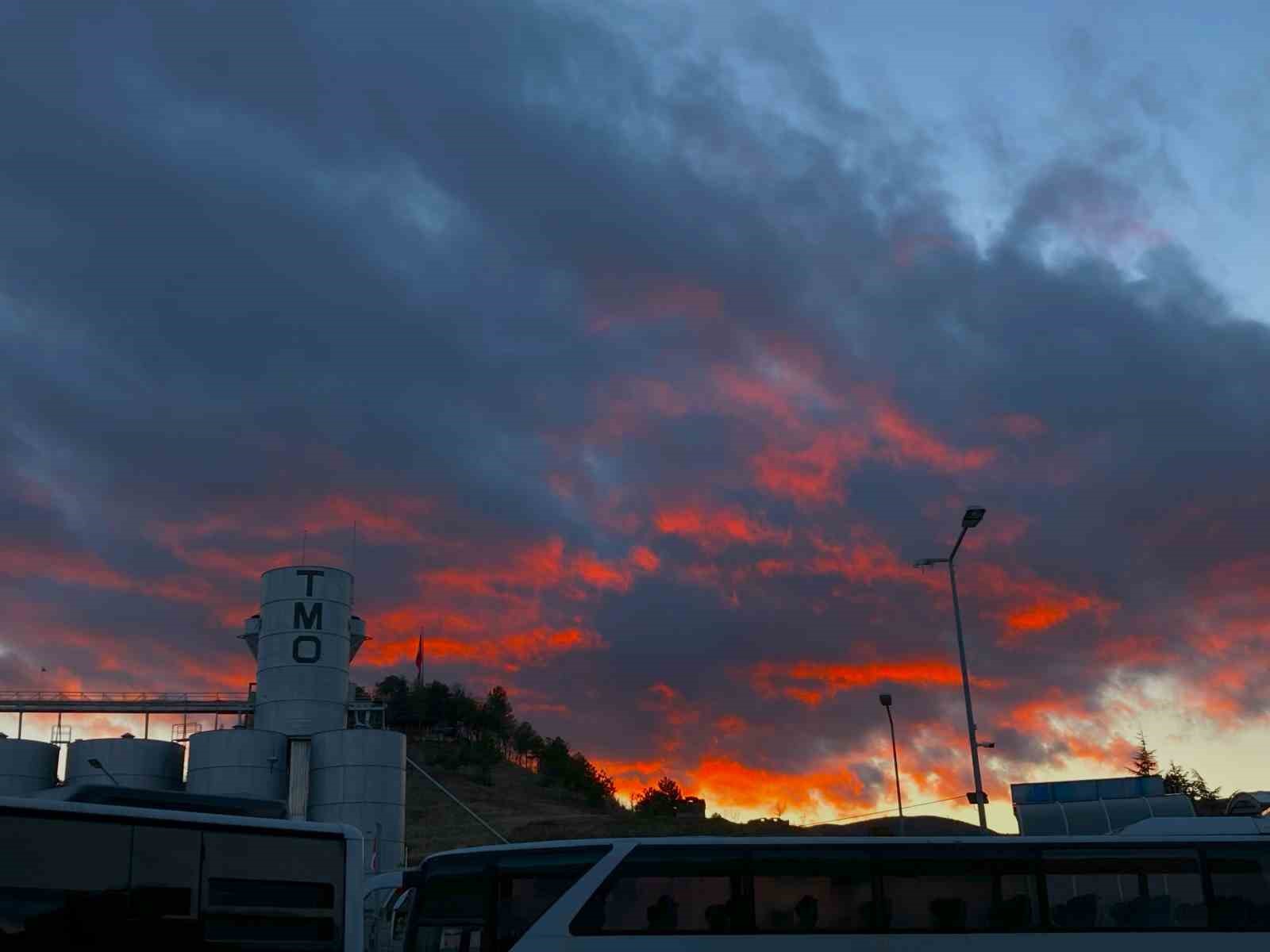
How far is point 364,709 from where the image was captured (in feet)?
191

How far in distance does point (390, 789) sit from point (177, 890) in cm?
4009

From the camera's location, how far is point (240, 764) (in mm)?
53562

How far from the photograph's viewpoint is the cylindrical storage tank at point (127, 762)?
56.8m

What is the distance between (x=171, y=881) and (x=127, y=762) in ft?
152

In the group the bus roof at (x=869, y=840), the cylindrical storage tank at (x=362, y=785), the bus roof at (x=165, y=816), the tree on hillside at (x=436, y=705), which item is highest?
the tree on hillside at (x=436, y=705)

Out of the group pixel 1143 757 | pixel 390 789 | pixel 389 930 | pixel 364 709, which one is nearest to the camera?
pixel 389 930

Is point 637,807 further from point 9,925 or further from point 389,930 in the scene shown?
point 9,925

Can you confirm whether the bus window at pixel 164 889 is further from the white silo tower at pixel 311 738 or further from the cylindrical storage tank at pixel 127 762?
the cylindrical storage tank at pixel 127 762

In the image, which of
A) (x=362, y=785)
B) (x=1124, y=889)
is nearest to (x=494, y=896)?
(x=1124, y=889)

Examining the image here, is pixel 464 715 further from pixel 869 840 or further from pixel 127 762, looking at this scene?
pixel 869 840

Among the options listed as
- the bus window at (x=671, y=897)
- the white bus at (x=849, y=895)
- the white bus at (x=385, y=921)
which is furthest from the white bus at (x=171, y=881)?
the white bus at (x=385, y=921)

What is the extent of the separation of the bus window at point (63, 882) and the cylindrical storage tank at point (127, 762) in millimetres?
45431

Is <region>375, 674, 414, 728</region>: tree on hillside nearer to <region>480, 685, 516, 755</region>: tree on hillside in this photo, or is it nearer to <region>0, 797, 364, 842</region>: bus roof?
<region>480, 685, 516, 755</region>: tree on hillside

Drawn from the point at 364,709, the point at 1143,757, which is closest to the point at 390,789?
the point at 364,709
